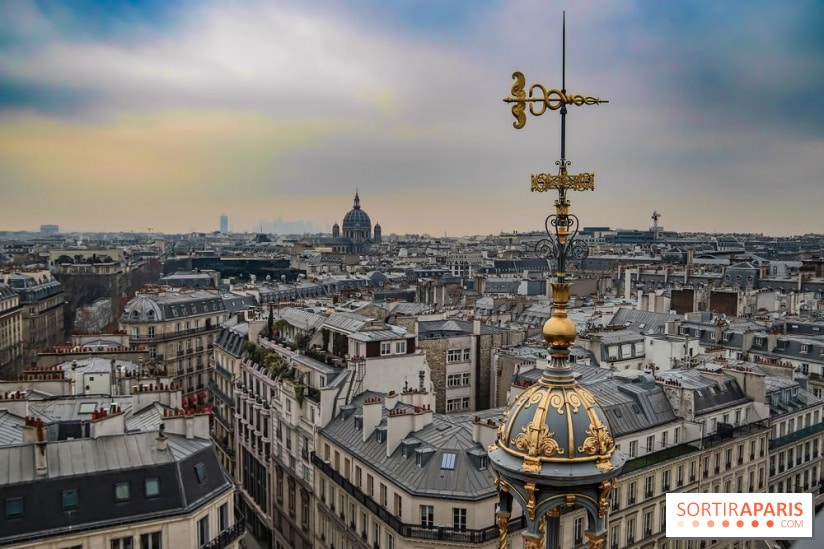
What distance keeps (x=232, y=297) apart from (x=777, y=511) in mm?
74657

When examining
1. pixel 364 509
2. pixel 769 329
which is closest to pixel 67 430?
pixel 364 509

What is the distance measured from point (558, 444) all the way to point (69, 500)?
1944 centimetres

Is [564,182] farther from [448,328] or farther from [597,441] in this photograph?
[448,328]

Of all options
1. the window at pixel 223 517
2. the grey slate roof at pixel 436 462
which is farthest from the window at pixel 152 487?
the grey slate roof at pixel 436 462

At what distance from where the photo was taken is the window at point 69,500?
2092 cm


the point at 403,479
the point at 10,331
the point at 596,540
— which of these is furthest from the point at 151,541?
the point at 10,331

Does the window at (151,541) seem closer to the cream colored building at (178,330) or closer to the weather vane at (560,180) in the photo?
the weather vane at (560,180)

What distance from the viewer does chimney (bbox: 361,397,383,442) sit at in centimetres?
3076

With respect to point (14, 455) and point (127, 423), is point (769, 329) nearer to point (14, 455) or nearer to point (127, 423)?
point (127, 423)

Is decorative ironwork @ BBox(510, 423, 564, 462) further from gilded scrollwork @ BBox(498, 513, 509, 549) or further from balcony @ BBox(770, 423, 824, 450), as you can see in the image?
balcony @ BBox(770, 423, 824, 450)

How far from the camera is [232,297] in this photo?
78625mm

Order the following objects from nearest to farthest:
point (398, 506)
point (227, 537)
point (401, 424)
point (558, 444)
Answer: point (558, 444) < point (227, 537) < point (398, 506) < point (401, 424)

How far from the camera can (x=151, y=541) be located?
2169 centimetres

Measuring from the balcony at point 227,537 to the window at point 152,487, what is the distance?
2.56 metres
